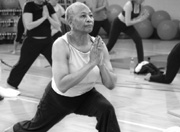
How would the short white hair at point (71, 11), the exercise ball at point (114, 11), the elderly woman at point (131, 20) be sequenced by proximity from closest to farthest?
the short white hair at point (71, 11)
the elderly woman at point (131, 20)
the exercise ball at point (114, 11)

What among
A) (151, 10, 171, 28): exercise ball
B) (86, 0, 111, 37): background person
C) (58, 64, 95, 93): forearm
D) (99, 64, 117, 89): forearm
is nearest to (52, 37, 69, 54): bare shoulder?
(58, 64, 95, 93): forearm

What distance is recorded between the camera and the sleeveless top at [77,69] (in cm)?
321

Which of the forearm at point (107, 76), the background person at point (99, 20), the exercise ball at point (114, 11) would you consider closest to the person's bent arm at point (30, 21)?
the forearm at point (107, 76)

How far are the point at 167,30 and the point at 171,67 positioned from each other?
7144mm

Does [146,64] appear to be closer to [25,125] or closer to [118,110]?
[118,110]

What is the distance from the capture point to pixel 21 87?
22.4ft

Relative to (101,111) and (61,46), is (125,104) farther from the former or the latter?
(61,46)

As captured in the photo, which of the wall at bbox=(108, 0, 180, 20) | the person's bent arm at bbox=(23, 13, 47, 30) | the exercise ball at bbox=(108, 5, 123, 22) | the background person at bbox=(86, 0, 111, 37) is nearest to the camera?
the person's bent arm at bbox=(23, 13, 47, 30)

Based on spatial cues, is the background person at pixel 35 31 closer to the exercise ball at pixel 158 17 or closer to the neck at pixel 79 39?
the neck at pixel 79 39

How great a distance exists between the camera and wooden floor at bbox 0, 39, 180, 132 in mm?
4723

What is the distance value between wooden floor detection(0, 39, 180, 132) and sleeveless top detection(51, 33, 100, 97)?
127 cm

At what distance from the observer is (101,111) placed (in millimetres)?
3189

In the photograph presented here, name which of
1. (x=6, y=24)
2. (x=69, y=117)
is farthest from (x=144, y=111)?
(x=6, y=24)

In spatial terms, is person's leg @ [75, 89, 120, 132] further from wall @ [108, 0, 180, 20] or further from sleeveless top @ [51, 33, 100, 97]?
wall @ [108, 0, 180, 20]
